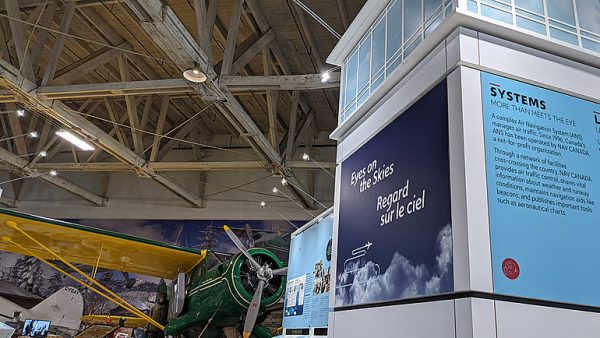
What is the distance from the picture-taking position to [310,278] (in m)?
5.37

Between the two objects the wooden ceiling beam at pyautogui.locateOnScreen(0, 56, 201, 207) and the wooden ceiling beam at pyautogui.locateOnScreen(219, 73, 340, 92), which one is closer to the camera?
the wooden ceiling beam at pyautogui.locateOnScreen(219, 73, 340, 92)

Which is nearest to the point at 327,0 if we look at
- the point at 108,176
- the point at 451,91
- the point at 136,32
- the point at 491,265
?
the point at 136,32

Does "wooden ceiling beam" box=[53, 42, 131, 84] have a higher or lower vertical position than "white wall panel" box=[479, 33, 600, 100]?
higher

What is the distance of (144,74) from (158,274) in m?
4.99

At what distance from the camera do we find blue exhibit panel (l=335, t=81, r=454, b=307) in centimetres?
180

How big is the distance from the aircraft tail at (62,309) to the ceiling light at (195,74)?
436 inches

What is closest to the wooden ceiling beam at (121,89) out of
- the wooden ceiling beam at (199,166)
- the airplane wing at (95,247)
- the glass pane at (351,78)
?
the airplane wing at (95,247)

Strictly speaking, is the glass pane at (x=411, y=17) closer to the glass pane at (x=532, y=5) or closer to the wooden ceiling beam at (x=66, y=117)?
the glass pane at (x=532, y=5)

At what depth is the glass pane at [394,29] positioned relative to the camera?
249 cm

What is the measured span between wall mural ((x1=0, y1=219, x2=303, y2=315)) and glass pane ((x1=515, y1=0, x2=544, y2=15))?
1047cm

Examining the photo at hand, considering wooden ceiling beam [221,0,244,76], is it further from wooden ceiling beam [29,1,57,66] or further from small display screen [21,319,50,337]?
small display screen [21,319,50,337]

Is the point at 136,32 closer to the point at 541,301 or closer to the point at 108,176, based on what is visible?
the point at 108,176

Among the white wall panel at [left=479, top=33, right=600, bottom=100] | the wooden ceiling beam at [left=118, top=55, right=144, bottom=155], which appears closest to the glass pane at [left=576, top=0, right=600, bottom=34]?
the white wall panel at [left=479, top=33, right=600, bottom=100]

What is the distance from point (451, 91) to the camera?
6.17 ft
